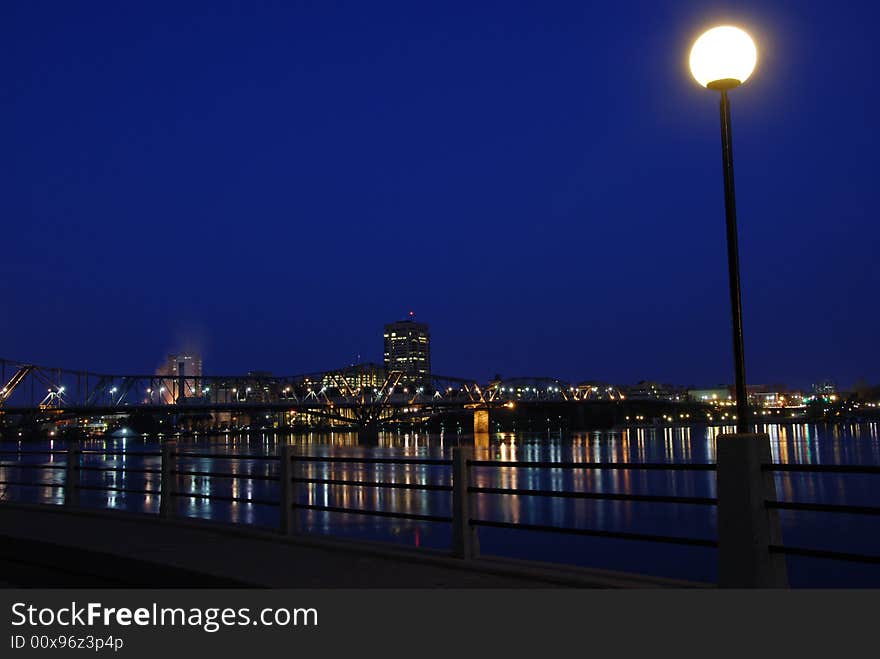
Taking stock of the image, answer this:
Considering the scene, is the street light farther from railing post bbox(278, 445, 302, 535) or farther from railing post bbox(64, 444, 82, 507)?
railing post bbox(64, 444, 82, 507)

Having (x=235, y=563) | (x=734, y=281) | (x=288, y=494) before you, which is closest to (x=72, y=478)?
(x=288, y=494)

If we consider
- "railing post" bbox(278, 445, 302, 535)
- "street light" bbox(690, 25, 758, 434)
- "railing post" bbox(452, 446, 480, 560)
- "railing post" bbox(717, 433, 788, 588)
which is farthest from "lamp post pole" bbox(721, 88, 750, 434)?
"railing post" bbox(278, 445, 302, 535)

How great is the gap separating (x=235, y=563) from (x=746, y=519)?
4.87 meters

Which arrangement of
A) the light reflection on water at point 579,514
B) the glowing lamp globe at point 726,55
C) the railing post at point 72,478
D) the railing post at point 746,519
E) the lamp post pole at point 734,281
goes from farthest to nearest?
the light reflection on water at point 579,514 → the railing post at point 72,478 → the glowing lamp globe at point 726,55 → the lamp post pole at point 734,281 → the railing post at point 746,519

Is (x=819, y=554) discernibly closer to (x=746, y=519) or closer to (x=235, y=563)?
(x=746, y=519)

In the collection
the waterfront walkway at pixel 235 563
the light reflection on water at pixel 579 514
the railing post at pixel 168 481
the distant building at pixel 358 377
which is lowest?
the light reflection on water at pixel 579 514

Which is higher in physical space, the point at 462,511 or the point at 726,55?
the point at 726,55

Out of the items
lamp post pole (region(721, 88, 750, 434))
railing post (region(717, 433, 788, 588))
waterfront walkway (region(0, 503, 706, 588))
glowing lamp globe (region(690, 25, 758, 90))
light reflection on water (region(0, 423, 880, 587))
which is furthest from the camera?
light reflection on water (region(0, 423, 880, 587))

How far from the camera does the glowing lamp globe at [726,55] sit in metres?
7.62

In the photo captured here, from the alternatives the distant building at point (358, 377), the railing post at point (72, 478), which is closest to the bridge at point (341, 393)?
the distant building at point (358, 377)

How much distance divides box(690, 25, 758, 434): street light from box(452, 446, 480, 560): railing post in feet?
8.45

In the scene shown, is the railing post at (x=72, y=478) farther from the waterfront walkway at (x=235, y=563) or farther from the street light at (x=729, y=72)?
the street light at (x=729, y=72)

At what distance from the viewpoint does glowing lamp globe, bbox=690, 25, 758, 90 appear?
25.0 ft

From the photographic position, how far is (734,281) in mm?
7535
